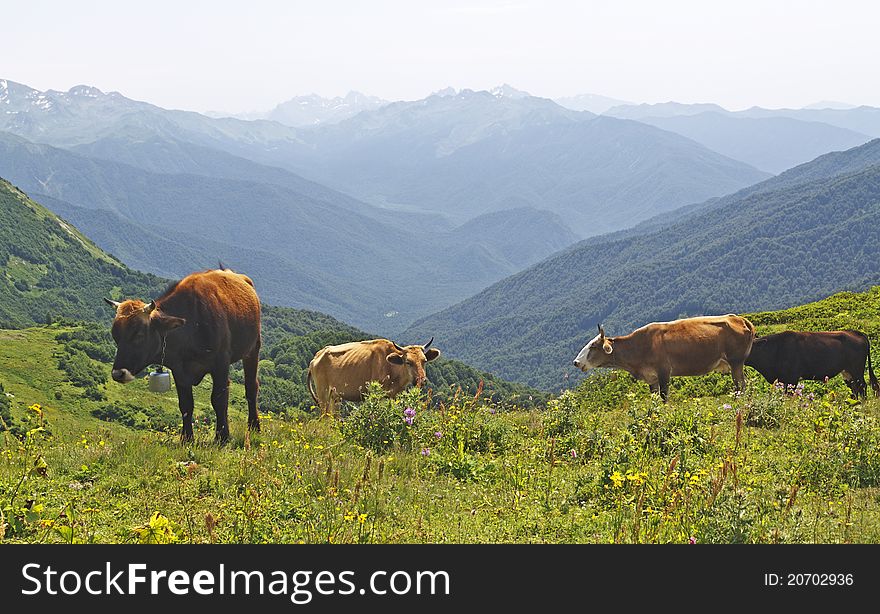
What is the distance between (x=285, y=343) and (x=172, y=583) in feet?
338

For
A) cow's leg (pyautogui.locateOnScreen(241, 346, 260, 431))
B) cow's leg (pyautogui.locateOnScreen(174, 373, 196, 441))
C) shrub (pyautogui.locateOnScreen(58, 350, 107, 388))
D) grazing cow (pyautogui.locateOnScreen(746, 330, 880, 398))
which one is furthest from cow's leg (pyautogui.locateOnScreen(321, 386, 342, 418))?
shrub (pyautogui.locateOnScreen(58, 350, 107, 388))

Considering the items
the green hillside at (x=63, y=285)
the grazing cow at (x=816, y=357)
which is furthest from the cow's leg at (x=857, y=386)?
the green hillside at (x=63, y=285)

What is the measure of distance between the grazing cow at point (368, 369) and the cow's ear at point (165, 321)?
16.8 ft

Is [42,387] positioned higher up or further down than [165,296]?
further down

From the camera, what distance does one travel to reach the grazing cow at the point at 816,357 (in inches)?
670

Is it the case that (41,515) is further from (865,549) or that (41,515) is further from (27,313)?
(27,313)

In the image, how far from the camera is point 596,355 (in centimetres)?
1934

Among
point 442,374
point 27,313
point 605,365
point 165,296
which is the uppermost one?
point 165,296

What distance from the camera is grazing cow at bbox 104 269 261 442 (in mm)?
11430

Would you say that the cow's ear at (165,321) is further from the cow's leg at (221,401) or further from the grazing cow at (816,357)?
the grazing cow at (816,357)

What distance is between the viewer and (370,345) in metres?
16.9

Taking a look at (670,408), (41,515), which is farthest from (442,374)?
(41,515)

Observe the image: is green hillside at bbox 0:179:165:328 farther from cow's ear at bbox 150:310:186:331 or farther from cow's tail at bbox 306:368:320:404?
cow's ear at bbox 150:310:186:331

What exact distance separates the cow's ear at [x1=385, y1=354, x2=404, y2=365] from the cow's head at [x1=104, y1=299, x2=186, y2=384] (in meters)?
5.36
